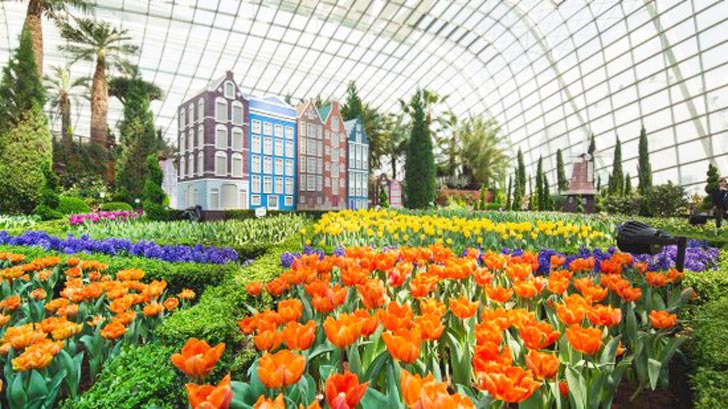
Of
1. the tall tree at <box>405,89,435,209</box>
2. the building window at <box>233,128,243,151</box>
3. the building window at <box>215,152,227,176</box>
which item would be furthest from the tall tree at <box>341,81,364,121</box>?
the building window at <box>215,152,227,176</box>

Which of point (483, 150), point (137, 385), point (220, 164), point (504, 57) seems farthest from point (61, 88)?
point (137, 385)

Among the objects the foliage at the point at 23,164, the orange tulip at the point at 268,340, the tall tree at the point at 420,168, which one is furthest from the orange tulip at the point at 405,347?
the tall tree at the point at 420,168

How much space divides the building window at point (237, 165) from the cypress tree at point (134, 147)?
7.94m

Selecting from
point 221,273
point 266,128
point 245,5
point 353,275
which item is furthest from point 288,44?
point 353,275

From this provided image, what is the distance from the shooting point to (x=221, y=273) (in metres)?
4.81

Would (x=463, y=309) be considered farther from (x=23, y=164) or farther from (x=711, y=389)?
(x=23, y=164)

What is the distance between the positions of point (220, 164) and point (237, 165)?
1074mm

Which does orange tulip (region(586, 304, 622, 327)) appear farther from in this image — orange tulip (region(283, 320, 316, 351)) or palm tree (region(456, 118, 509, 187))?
palm tree (region(456, 118, 509, 187))

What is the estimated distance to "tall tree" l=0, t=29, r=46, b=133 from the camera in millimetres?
16281

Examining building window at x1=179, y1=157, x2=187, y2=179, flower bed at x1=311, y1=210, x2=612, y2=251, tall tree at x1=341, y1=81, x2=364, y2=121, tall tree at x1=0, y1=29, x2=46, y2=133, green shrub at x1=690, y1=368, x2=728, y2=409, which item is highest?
tall tree at x1=341, y1=81, x2=364, y2=121

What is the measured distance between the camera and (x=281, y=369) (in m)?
1.25

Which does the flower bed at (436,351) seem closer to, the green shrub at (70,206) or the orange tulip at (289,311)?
the orange tulip at (289,311)

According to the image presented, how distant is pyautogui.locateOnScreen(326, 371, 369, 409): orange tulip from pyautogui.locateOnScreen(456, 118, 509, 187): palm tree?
36.0 m

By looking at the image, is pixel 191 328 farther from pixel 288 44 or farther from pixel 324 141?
pixel 288 44
